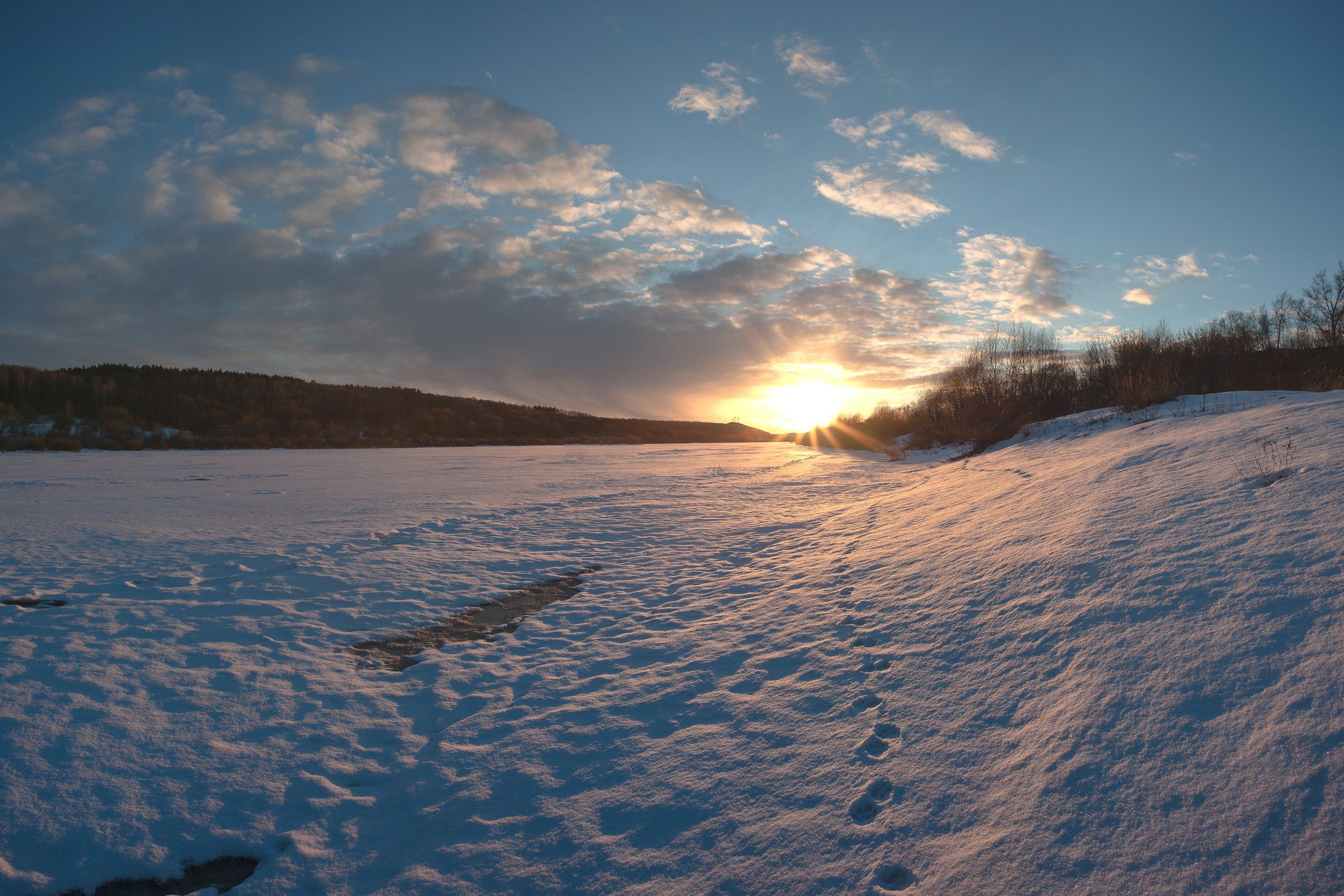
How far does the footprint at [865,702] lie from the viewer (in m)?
3.61

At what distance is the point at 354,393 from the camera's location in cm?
4547

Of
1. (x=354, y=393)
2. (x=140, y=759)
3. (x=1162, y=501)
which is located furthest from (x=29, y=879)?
(x=354, y=393)

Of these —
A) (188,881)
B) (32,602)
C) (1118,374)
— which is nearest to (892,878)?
(188,881)

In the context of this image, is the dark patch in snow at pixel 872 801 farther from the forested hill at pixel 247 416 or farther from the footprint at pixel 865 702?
the forested hill at pixel 247 416

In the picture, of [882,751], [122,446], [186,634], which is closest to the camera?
[882,751]

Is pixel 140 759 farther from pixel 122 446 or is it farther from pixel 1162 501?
pixel 122 446

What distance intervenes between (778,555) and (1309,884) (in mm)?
5935

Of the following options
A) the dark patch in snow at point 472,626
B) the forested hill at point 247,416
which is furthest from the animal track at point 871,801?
the forested hill at point 247,416

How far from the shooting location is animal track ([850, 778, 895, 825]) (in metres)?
2.70

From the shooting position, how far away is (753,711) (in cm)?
373

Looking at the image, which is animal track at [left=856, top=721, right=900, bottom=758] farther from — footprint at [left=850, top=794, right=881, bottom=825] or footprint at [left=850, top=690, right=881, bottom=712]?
footprint at [left=850, top=794, right=881, bottom=825]

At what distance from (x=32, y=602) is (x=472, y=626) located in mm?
3806

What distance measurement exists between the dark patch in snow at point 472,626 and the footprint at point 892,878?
12.0ft

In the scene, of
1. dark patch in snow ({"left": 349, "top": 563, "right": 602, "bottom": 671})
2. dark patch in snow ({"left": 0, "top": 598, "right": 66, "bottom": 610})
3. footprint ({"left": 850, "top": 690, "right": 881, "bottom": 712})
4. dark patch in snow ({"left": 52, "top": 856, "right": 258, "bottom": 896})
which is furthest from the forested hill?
footprint ({"left": 850, "top": 690, "right": 881, "bottom": 712})
